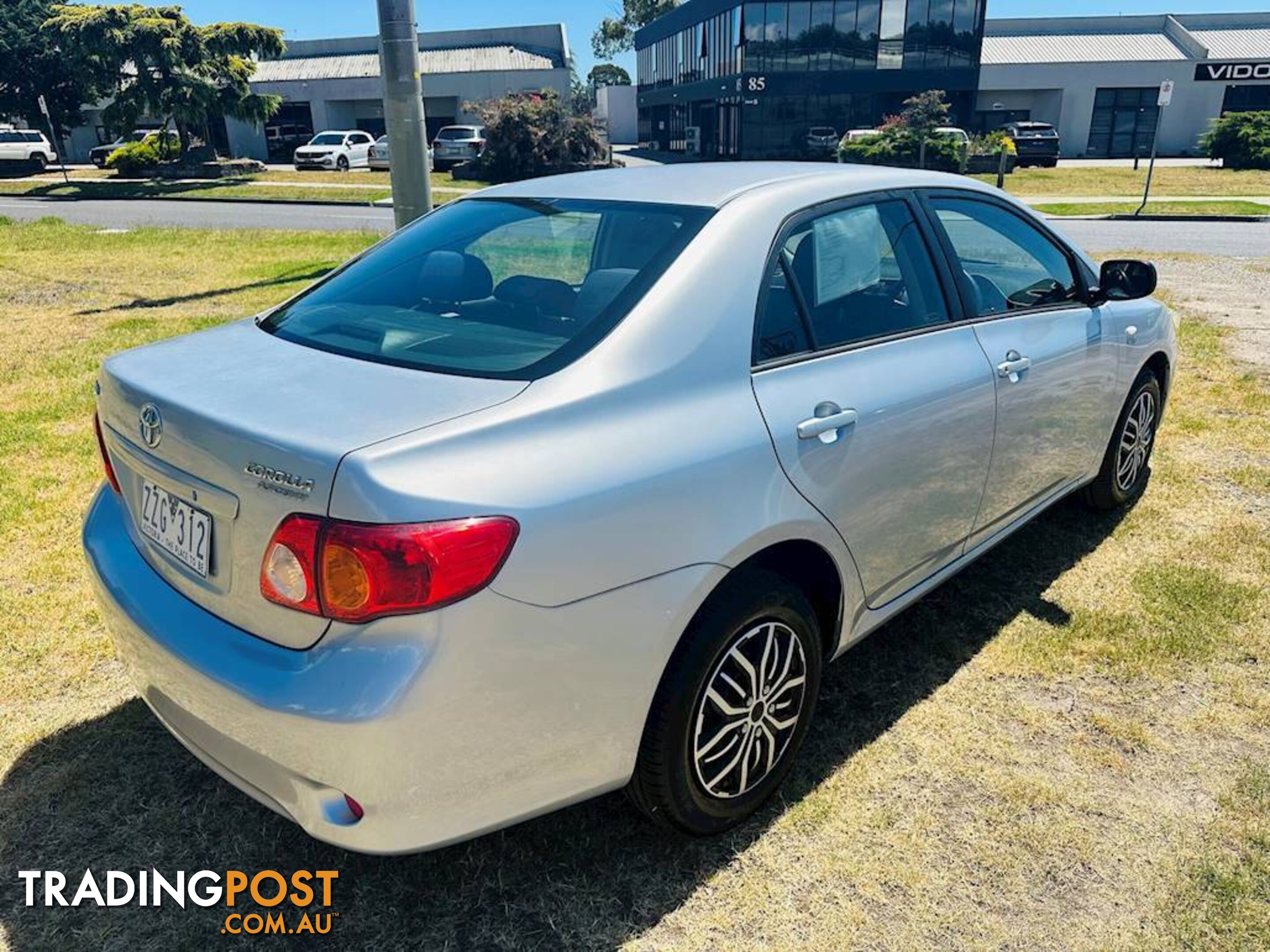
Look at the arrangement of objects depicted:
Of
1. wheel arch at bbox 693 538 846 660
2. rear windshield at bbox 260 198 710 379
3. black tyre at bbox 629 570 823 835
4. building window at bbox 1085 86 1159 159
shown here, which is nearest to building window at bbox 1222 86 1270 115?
building window at bbox 1085 86 1159 159

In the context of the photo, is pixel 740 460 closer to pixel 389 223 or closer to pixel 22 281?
pixel 22 281

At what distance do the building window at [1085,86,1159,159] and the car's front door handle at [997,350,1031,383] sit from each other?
49.8 metres

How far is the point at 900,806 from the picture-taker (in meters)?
2.78

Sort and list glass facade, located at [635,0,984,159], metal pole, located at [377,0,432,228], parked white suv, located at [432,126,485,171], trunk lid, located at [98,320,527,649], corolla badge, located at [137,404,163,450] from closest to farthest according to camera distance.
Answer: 1. trunk lid, located at [98,320,527,649]
2. corolla badge, located at [137,404,163,450]
3. metal pole, located at [377,0,432,228]
4. parked white suv, located at [432,126,485,171]
5. glass facade, located at [635,0,984,159]

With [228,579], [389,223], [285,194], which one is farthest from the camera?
[285,194]

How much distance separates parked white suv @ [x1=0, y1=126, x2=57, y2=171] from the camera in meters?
38.6

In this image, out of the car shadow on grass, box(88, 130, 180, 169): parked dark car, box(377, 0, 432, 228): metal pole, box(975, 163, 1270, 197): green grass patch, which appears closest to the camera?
the car shadow on grass

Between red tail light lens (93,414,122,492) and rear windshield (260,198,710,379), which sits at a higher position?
rear windshield (260,198,710,379)

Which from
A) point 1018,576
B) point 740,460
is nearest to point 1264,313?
point 1018,576

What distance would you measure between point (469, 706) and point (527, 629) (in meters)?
0.19

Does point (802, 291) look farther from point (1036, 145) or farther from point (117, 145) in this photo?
point (117, 145)

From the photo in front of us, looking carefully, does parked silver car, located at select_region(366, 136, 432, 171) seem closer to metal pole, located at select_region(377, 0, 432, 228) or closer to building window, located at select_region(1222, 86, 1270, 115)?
metal pole, located at select_region(377, 0, 432, 228)

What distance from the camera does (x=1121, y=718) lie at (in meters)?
3.17

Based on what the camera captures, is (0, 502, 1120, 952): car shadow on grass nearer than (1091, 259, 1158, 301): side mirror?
Yes
